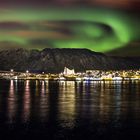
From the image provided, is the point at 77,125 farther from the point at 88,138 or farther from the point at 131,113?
the point at 131,113

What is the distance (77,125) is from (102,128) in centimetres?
245

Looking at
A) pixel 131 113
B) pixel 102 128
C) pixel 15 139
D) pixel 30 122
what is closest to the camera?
pixel 15 139

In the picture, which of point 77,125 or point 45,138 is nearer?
point 45,138

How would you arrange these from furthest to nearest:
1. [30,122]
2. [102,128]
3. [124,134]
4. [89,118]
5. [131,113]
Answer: [131,113] < [89,118] < [30,122] < [102,128] < [124,134]

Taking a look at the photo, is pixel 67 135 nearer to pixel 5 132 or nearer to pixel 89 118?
pixel 5 132

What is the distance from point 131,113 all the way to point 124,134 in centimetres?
1336

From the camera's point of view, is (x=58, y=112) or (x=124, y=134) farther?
(x=58, y=112)

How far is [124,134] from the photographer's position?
32094 millimetres

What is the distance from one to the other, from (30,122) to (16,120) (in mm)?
1953

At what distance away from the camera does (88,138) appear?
3069 centimetres

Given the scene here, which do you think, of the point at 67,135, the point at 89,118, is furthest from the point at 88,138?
the point at 89,118

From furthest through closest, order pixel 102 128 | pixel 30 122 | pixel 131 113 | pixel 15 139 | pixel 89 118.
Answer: pixel 131 113, pixel 89 118, pixel 30 122, pixel 102 128, pixel 15 139

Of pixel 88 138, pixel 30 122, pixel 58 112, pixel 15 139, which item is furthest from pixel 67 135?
pixel 58 112

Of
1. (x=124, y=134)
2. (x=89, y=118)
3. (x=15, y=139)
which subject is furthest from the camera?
(x=89, y=118)
